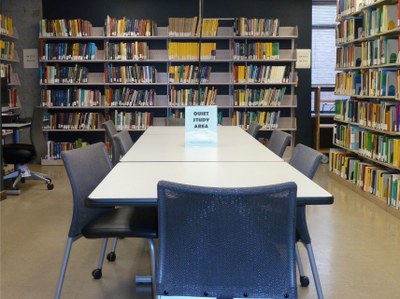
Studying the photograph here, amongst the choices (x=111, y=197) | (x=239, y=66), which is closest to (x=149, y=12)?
(x=239, y=66)

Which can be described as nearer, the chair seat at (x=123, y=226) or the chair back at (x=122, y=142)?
the chair seat at (x=123, y=226)

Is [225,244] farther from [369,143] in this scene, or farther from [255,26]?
[255,26]

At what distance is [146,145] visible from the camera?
12.6ft

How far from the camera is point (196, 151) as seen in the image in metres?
3.39

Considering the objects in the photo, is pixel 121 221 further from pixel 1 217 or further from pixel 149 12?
pixel 149 12

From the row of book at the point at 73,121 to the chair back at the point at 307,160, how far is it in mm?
5599

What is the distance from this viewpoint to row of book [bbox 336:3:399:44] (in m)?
5.24

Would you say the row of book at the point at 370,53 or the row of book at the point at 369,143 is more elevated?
the row of book at the point at 370,53

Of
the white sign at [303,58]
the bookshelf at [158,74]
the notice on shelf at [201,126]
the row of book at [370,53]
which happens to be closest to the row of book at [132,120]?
the bookshelf at [158,74]

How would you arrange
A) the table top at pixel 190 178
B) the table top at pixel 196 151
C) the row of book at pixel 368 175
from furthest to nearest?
the row of book at pixel 368 175, the table top at pixel 196 151, the table top at pixel 190 178

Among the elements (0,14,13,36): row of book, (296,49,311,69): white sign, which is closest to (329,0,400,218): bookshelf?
(296,49,311,69): white sign

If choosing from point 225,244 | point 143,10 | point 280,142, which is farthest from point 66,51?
point 225,244

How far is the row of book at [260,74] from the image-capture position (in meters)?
8.26

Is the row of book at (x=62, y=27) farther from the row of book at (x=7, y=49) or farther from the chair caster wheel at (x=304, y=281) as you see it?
the chair caster wheel at (x=304, y=281)
